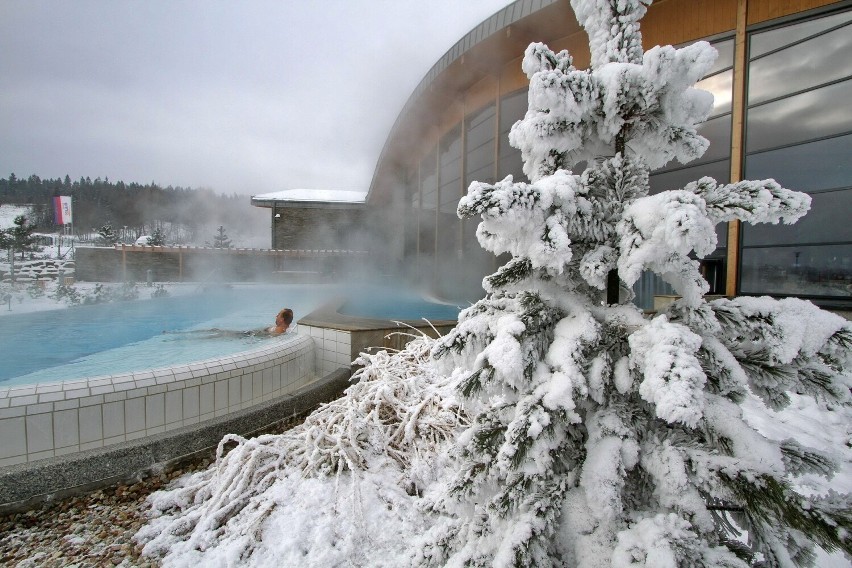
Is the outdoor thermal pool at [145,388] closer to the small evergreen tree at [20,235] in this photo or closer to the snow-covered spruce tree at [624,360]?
the snow-covered spruce tree at [624,360]

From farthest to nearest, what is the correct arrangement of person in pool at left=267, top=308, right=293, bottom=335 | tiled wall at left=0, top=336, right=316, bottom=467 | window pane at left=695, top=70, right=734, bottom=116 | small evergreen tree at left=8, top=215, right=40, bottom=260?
1. small evergreen tree at left=8, top=215, right=40, bottom=260
2. window pane at left=695, top=70, right=734, bottom=116
3. person in pool at left=267, top=308, right=293, bottom=335
4. tiled wall at left=0, top=336, right=316, bottom=467

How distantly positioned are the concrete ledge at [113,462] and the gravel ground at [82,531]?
2.4 inches

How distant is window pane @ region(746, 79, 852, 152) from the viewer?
6047 millimetres

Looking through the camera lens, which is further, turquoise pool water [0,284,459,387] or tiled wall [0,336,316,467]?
turquoise pool water [0,284,459,387]

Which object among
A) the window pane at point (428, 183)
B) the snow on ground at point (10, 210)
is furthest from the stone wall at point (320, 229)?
the snow on ground at point (10, 210)

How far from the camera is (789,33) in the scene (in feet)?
21.4

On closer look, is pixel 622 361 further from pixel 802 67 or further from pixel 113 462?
pixel 802 67

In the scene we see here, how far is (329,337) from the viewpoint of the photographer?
4.67m

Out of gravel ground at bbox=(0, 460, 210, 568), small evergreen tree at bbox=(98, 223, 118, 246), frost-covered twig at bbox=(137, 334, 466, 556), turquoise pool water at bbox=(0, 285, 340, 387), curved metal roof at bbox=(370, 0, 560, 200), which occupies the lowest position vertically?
turquoise pool water at bbox=(0, 285, 340, 387)

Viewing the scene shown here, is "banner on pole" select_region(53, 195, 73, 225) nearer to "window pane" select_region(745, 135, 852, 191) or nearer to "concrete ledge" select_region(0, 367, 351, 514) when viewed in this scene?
"concrete ledge" select_region(0, 367, 351, 514)

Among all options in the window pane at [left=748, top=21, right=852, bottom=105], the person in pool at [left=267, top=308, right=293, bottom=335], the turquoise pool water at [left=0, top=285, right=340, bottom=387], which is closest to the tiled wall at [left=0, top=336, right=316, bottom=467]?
the turquoise pool water at [left=0, top=285, right=340, bottom=387]

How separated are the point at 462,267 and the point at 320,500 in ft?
36.9

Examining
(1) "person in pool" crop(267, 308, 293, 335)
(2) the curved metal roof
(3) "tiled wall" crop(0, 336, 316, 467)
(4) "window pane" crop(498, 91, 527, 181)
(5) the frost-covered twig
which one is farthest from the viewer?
(4) "window pane" crop(498, 91, 527, 181)

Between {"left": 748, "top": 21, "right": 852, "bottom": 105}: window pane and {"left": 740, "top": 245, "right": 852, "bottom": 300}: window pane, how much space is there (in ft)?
9.16
